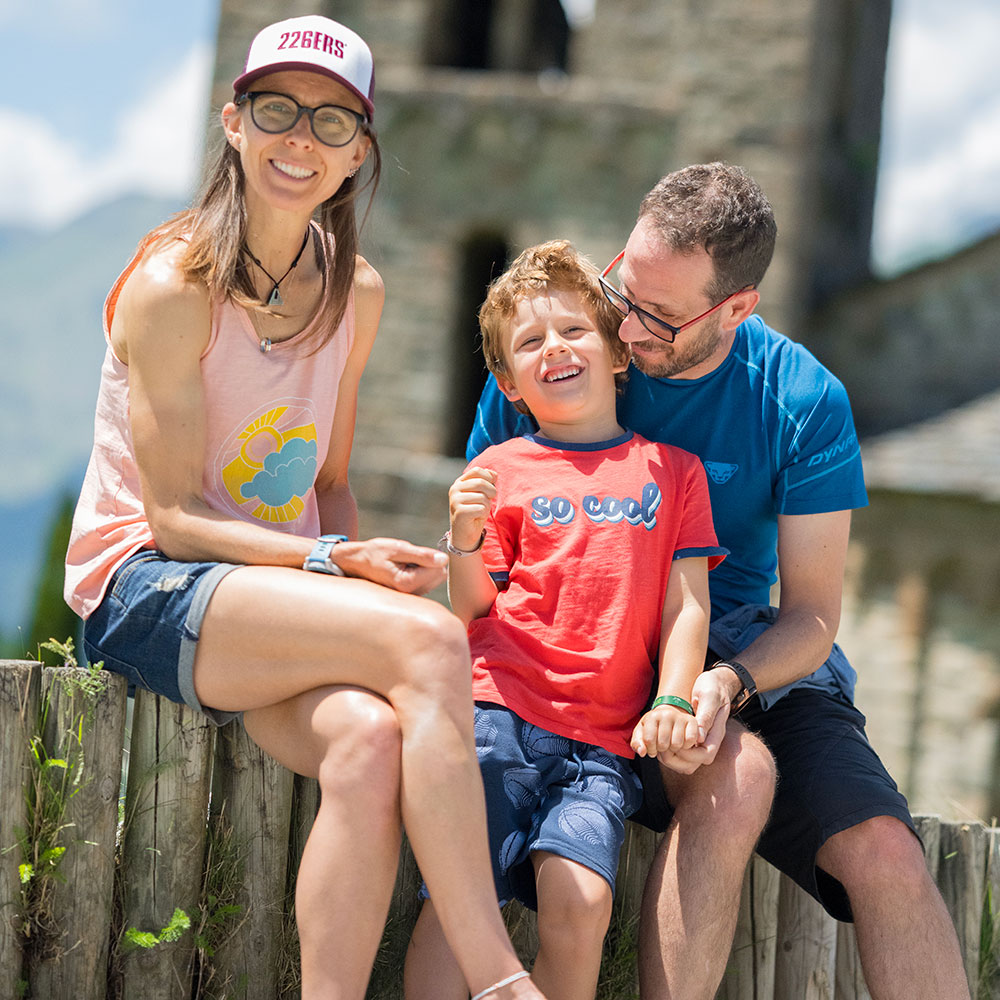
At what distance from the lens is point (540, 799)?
3053 mm

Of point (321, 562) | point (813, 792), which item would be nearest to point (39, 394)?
point (321, 562)

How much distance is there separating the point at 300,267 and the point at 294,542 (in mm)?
775

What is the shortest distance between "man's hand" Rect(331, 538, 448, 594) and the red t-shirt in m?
0.29

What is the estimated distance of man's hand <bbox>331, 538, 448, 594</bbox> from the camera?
2951 mm

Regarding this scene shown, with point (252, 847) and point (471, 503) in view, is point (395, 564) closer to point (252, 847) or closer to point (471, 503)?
point (471, 503)

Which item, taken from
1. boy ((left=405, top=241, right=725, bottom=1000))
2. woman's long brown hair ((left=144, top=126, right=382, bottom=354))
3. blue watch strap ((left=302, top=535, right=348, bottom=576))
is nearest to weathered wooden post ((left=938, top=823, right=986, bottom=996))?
boy ((left=405, top=241, right=725, bottom=1000))

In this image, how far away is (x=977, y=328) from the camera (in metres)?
13.5

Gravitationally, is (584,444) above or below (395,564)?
above

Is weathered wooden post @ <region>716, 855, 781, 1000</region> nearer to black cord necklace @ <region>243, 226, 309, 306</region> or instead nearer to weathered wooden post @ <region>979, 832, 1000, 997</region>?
weathered wooden post @ <region>979, 832, 1000, 997</region>

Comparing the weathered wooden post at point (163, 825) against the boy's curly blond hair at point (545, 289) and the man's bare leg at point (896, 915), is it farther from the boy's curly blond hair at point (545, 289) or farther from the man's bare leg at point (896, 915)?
the man's bare leg at point (896, 915)

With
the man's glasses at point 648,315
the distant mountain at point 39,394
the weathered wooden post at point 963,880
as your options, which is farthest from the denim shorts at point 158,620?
the distant mountain at point 39,394

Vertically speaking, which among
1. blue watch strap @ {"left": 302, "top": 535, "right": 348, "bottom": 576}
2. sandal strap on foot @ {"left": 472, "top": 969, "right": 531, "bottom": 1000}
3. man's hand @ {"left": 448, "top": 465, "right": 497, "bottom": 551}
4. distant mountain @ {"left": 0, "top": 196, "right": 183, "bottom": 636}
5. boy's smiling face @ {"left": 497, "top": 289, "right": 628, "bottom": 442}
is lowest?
distant mountain @ {"left": 0, "top": 196, "right": 183, "bottom": 636}

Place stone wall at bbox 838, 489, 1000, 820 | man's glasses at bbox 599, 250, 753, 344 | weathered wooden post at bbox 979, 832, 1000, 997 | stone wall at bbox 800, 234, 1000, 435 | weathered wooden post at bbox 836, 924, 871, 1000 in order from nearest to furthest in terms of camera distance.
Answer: man's glasses at bbox 599, 250, 753, 344, weathered wooden post at bbox 836, 924, 871, 1000, weathered wooden post at bbox 979, 832, 1000, 997, stone wall at bbox 838, 489, 1000, 820, stone wall at bbox 800, 234, 1000, 435

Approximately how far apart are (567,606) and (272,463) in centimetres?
81
